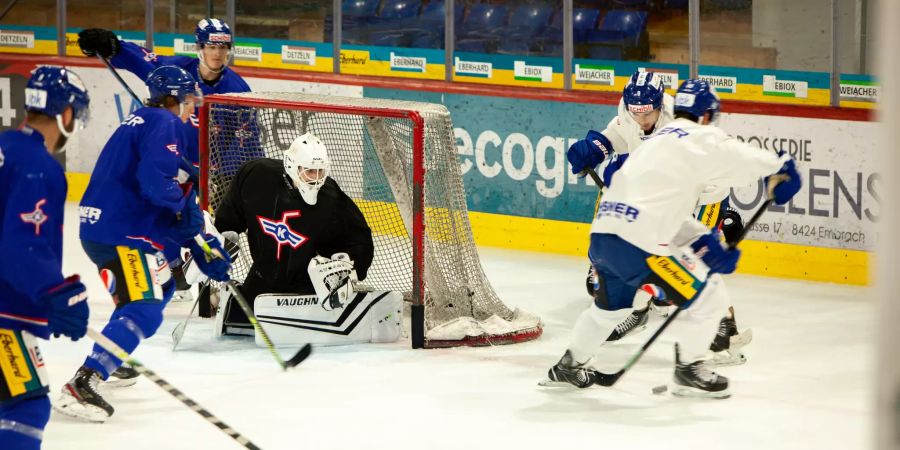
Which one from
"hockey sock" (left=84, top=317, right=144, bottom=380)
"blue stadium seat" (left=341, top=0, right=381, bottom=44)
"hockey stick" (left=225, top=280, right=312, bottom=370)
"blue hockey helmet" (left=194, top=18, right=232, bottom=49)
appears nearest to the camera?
"hockey sock" (left=84, top=317, right=144, bottom=380)

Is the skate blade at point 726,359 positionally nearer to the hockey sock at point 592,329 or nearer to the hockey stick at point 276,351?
the hockey sock at point 592,329

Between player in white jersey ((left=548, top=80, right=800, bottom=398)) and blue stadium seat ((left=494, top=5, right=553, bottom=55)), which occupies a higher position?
blue stadium seat ((left=494, top=5, right=553, bottom=55))

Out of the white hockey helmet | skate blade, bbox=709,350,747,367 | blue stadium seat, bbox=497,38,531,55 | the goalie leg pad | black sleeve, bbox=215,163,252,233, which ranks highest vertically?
blue stadium seat, bbox=497,38,531,55

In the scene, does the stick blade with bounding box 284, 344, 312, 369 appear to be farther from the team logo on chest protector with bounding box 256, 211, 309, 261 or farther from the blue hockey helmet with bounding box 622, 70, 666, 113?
the blue hockey helmet with bounding box 622, 70, 666, 113

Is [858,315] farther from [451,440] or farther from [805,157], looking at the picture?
[451,440]

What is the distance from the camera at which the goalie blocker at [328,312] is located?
4.66 metres

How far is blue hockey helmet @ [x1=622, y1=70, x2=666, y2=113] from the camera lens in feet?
14.3

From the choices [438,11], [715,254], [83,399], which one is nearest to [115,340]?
[83,399]

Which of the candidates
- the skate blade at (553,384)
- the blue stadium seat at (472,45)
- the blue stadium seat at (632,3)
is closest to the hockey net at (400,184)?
the skate blade at (553,384)

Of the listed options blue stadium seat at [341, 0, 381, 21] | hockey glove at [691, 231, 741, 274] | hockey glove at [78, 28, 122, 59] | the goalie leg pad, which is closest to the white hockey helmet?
the goalie leg pad

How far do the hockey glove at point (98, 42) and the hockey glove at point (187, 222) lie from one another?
1730 millimetres

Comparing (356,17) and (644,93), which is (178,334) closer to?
(644,93)

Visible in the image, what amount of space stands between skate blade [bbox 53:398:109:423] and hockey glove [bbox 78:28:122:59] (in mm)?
2231

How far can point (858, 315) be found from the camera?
5.41 m
